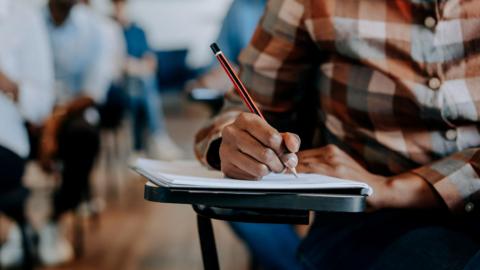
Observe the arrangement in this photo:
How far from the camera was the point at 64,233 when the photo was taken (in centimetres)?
286

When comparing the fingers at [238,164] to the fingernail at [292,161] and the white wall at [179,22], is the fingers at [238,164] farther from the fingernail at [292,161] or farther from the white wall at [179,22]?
the white wall at [179,22]

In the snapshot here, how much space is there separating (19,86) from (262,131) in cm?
128

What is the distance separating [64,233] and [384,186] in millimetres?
2220

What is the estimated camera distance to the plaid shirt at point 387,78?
3.09 feet

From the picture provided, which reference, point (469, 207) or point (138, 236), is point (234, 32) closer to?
point (138, 236)

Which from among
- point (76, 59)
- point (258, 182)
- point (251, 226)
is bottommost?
point (251, 226)

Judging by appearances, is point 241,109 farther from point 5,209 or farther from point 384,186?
point 5,209

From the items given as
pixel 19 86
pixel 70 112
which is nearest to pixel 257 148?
pixel 19 86

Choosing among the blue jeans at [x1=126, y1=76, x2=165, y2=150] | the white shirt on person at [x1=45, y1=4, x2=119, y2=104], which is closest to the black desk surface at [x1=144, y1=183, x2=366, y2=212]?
the white shirt on person at [x1=45, y1=4, x2=119, y2=104]

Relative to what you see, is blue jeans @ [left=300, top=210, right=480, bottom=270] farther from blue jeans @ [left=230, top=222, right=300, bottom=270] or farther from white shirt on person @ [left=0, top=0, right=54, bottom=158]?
white shirt on person @ [left=0, top=0, right=54, bottom=158]

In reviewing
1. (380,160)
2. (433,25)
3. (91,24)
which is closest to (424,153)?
(380,160)

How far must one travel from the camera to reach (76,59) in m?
2.92

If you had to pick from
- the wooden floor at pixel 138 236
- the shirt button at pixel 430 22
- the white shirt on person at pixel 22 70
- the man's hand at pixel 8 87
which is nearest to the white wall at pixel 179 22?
the wooden floor at pixel 138 236

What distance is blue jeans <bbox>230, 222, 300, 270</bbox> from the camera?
1.54m
